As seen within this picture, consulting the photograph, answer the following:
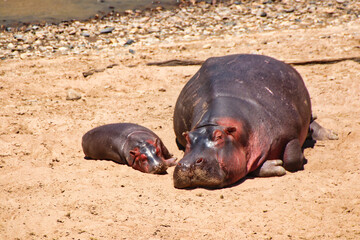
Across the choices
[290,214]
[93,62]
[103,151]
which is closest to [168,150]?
[103,151]

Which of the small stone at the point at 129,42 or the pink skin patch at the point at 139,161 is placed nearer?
the pink skin patch at the point at 139,161

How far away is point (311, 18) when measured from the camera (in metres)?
12.0

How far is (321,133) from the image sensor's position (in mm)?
6520

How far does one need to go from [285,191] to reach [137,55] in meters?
5.72

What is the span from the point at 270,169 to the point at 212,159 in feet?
2.62

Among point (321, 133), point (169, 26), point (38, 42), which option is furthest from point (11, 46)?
point (321, 133)

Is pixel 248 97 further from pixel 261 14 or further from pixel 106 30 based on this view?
pixel 261 14

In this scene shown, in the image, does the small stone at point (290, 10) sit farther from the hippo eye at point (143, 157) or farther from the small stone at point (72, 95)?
the hippo eye at point (143, 157)

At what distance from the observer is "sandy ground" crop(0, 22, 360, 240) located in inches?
167

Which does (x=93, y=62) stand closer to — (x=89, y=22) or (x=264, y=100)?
(x=89, y=22)

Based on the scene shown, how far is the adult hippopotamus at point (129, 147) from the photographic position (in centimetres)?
608

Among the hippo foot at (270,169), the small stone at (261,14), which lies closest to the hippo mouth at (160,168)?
the hippo foot at (270,169)

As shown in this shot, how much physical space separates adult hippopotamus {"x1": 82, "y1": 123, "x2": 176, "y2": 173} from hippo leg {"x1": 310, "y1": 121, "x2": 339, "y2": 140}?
196 cm

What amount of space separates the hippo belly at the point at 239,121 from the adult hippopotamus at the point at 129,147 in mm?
390
